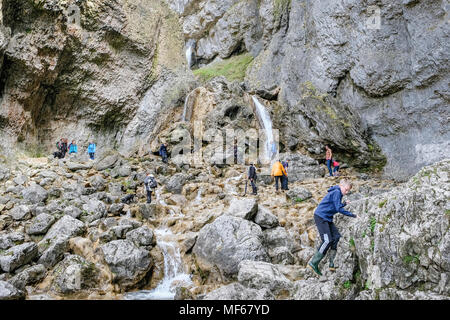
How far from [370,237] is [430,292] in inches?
54.9

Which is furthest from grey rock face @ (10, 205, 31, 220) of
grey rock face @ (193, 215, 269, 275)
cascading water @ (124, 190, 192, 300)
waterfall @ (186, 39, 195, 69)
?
waterfall @ (186, 39, 195, 69)

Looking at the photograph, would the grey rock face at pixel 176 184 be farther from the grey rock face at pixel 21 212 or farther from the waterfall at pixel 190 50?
the waterfall at pixel 190 50

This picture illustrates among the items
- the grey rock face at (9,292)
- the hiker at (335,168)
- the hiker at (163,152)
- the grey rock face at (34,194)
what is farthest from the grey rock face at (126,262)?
the hiker at (335,168)

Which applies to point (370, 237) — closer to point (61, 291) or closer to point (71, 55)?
point (61, 291)

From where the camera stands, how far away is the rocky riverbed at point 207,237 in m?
5.25

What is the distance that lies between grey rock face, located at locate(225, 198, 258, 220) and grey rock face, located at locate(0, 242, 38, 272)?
7207mm

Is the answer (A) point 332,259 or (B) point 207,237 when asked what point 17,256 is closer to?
(B) point 207,237

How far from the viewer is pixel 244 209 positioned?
1172cm

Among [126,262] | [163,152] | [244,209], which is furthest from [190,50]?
[126,262]

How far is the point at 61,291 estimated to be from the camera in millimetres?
9250

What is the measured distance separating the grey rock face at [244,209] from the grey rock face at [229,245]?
76 cm

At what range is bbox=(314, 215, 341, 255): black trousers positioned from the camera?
22.6ft
